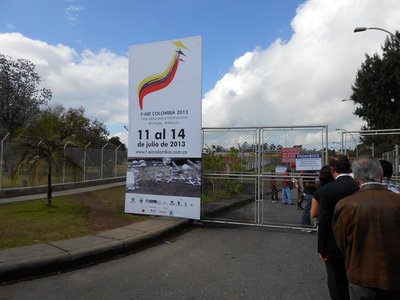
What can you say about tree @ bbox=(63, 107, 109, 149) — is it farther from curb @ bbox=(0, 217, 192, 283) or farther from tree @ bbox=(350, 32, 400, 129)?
curb @ bbox=(0, 217, 192, 283)

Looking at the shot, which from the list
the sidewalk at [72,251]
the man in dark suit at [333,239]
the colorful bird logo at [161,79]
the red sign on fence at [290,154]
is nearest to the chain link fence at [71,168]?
the colorful bird logo at [161,79]

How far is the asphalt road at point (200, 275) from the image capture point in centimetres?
521

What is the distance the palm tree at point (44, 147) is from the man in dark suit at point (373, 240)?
9.87 m

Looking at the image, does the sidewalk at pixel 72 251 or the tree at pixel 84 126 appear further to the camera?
the tree at pixel 84 126

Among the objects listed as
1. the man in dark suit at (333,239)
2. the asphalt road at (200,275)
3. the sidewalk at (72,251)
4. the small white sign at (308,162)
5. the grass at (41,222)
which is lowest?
the asphalt road at (200,275)

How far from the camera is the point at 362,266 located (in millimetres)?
2742

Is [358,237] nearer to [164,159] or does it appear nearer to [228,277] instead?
[228,277]

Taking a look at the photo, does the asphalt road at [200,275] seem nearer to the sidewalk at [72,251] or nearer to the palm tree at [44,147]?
the sidewalk at [72,251]

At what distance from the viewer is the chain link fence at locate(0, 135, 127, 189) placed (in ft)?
43.1

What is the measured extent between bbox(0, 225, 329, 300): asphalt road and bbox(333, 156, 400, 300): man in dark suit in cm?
259

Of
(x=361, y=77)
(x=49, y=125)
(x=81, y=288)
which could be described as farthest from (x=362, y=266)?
(x=361, y=77)

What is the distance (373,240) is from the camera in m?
2.69

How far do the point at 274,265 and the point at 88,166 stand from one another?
1513cm

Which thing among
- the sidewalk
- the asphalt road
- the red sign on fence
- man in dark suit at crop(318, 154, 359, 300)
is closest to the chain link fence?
the sidewalk
